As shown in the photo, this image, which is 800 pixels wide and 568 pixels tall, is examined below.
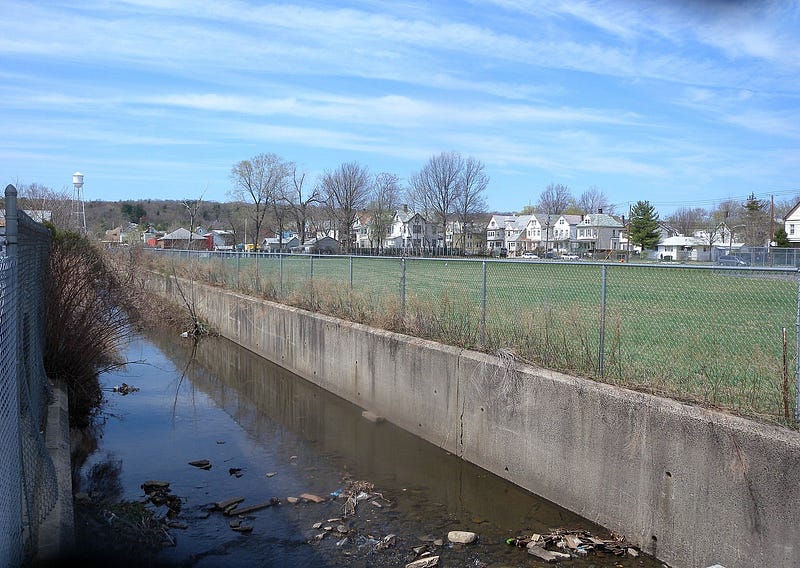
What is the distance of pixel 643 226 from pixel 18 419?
99151 mm

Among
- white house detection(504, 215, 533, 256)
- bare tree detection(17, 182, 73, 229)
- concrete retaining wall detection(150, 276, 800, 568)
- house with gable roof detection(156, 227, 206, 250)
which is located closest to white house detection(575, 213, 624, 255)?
white house detection(504, 215, 533, 256)

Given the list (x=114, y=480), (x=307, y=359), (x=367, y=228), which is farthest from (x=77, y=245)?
(x=367, y=228)

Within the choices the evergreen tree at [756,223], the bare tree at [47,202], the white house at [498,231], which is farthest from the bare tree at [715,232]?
the bare tree at [47,202]

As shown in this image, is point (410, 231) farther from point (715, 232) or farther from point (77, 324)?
point (77, 324)

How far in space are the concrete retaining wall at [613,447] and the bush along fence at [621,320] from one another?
15.4 inches

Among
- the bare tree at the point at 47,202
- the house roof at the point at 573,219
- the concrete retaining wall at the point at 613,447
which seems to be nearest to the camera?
the concrete retaining wall at the point at 613,447

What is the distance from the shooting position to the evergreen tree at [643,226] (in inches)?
3792

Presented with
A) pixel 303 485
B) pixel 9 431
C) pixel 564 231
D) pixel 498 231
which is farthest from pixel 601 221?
pixel 9 431

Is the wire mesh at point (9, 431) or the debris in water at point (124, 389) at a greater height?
the wire mesh at point (9, 431)

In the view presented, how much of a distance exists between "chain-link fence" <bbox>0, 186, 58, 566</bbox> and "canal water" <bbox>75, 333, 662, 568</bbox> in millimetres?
871

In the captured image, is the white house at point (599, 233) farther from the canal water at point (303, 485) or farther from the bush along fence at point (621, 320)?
the canal water at point (303, 485)

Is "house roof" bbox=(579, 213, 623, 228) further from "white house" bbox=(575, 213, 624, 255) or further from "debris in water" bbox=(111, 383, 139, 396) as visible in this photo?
"debris in water" bbox=(111, 383, 139, 396)

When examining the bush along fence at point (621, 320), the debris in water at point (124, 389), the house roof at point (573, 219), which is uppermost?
the house roof at point (573, 219)

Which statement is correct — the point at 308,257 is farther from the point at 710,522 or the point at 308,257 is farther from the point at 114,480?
the point at 710,522
